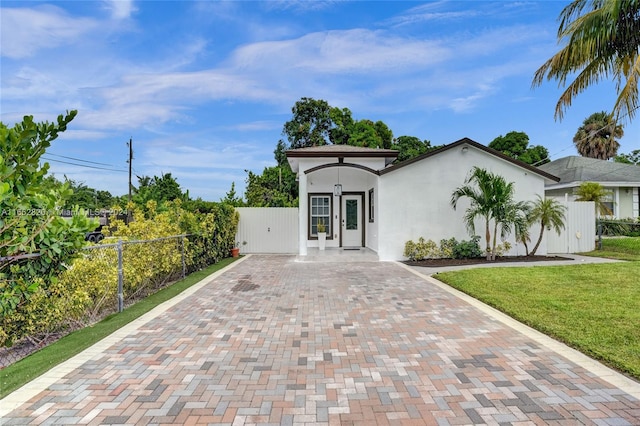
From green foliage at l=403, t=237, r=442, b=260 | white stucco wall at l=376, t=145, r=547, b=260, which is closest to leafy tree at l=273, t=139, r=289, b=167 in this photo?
white stucco wall at l=376, t=145, r=547, b=260

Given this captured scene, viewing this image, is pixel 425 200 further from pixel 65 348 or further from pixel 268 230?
pixel 65 348

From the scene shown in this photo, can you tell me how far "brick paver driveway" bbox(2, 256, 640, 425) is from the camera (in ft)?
9.23

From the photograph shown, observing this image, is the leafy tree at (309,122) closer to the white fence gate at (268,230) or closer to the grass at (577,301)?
the white fence gate at (268,230)

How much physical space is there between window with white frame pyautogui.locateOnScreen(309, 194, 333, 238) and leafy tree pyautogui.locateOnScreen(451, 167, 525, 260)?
17.4 ft

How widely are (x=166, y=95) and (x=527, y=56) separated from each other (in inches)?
617

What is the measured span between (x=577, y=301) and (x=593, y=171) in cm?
1955

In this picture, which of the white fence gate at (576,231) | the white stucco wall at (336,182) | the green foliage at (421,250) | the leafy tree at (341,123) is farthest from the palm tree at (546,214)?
the leafy tree at (341,123)

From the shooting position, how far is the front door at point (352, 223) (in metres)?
15.2

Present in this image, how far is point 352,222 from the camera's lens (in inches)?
600

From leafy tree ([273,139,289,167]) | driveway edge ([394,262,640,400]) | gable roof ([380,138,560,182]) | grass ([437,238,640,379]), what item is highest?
leafy tree ([273,139,289,167])

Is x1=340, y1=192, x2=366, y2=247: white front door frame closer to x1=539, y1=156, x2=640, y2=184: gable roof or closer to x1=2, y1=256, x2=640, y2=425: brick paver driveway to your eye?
x1=2, y1=256, x2=640, y2=425: brick paver driveway

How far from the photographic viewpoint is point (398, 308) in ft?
19.7

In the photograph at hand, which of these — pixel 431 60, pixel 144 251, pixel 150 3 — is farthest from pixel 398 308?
pixel 431 60

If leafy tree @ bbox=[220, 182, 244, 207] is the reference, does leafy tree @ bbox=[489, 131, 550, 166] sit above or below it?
above
